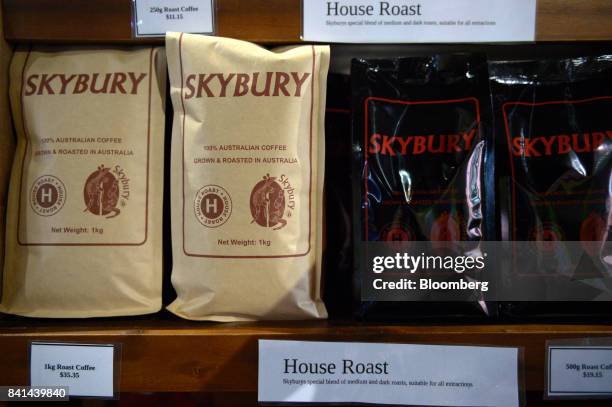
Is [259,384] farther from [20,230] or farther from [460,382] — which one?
[20,230]

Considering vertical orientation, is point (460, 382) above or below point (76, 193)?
below

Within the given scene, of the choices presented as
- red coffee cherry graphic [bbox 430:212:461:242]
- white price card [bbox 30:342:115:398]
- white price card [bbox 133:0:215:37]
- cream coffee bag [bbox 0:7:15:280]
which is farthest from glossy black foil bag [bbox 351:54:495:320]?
cream coffee bag [bbox 0:7:15:280]

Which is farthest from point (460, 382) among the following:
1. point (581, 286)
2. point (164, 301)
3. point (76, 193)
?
point (76, 193)

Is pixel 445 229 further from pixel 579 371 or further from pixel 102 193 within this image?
pixel 102 193

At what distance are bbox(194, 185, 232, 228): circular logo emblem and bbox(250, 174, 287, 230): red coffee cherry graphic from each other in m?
0.04

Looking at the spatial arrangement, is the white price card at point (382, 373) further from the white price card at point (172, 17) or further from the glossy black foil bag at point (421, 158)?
the white price card at point (172, 17)

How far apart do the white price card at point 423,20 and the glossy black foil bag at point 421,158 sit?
41 mm

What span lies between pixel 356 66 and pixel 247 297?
38 cm

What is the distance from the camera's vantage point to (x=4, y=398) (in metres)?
0.63

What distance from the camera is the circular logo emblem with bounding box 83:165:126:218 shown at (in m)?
0.71

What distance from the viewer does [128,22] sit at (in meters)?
0.71

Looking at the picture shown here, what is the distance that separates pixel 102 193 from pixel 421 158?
0.47 m

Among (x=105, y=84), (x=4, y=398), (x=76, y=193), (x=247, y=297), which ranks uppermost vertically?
(x=105, y=84)

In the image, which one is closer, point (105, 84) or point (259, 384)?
point (259, 384)
